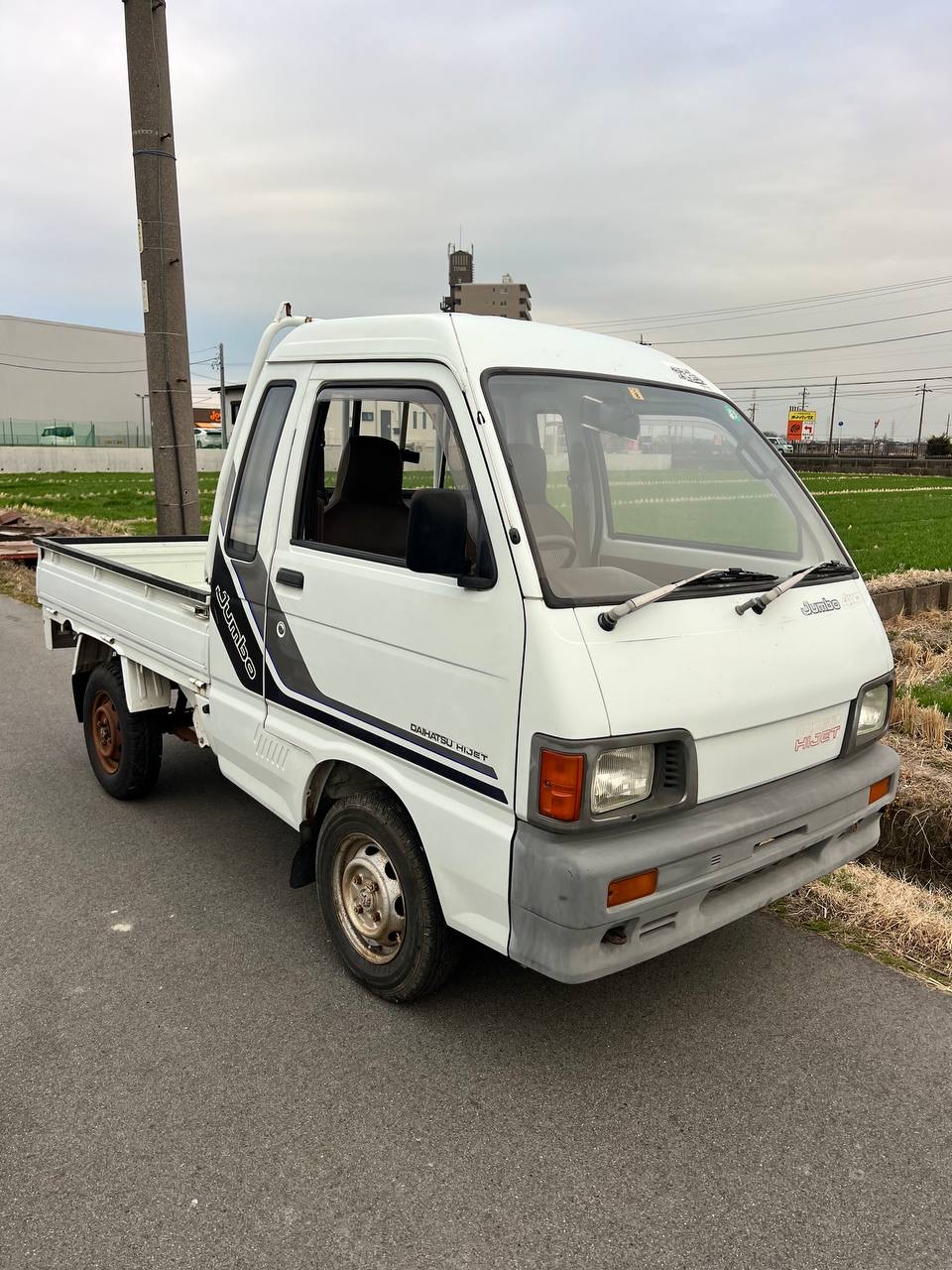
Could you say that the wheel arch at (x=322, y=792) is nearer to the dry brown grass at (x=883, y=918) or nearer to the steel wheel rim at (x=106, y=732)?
the dry brown grass at (x=883, y=918)

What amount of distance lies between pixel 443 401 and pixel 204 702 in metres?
1.92

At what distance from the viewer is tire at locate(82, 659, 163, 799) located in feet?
16.2

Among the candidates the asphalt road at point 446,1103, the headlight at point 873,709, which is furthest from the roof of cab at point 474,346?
the asphalt road at point 446,1103

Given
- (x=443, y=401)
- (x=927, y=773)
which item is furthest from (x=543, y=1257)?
(x=927, y=773)

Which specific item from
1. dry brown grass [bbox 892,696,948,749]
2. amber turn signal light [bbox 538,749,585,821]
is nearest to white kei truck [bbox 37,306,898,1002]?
amber turn signal light [bbox 538,749,585,821]

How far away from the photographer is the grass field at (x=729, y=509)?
369 centimetres

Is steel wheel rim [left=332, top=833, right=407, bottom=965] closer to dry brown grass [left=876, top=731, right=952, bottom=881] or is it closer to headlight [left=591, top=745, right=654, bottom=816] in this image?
headlight [left=591, top=745, right=654, bottom=816]

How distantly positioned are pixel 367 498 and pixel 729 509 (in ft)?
4.69

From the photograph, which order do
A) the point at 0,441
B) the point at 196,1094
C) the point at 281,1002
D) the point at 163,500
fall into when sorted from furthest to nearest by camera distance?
the point at 0,441, the point at 163,500, the point at 281,1002, the point at 196,1094

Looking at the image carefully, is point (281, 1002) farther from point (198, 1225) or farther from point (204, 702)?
point (204, 702)

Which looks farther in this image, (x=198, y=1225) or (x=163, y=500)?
(x=163, y=500)

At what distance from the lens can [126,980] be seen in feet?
11.2

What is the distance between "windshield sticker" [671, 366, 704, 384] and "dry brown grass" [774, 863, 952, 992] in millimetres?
1990

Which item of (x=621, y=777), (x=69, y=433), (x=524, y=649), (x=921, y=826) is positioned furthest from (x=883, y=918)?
(x=69, y=433)
